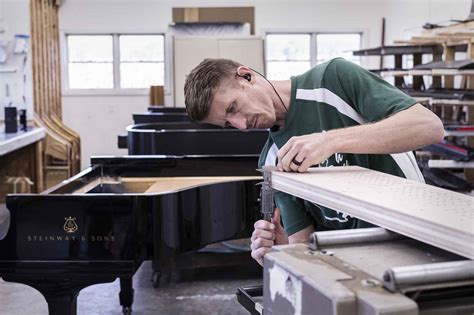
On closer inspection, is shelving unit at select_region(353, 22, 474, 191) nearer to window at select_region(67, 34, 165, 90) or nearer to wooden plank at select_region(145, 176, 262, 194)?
wooden plank at select_region(145, 176, 262, 194)

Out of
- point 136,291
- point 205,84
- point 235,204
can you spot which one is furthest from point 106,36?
point 205,84

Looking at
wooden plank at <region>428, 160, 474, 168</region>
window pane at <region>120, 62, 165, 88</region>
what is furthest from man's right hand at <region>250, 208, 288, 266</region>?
window pane at <region>120, 62, 165, 88</region>

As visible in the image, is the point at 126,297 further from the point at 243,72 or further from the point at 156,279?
the point at 243,72

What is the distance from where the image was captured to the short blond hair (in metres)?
1.66

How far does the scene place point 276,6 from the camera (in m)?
11.1

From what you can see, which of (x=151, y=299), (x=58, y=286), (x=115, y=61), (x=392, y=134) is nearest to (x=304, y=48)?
(x=115, y=61)

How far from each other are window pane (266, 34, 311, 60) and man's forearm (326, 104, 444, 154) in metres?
10.1

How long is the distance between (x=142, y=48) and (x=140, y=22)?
1.60 feet

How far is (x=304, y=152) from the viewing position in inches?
52.0

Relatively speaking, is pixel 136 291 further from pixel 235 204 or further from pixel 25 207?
pixel 25 207

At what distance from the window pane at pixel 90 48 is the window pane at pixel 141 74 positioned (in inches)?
14.3

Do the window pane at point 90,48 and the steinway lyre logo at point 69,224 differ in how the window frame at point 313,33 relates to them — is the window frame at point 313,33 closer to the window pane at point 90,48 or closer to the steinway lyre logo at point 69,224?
the window pane at point 90,48

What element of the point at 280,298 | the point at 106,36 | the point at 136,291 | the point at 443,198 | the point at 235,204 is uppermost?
the point at 106,36

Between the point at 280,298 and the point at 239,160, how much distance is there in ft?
11.0
